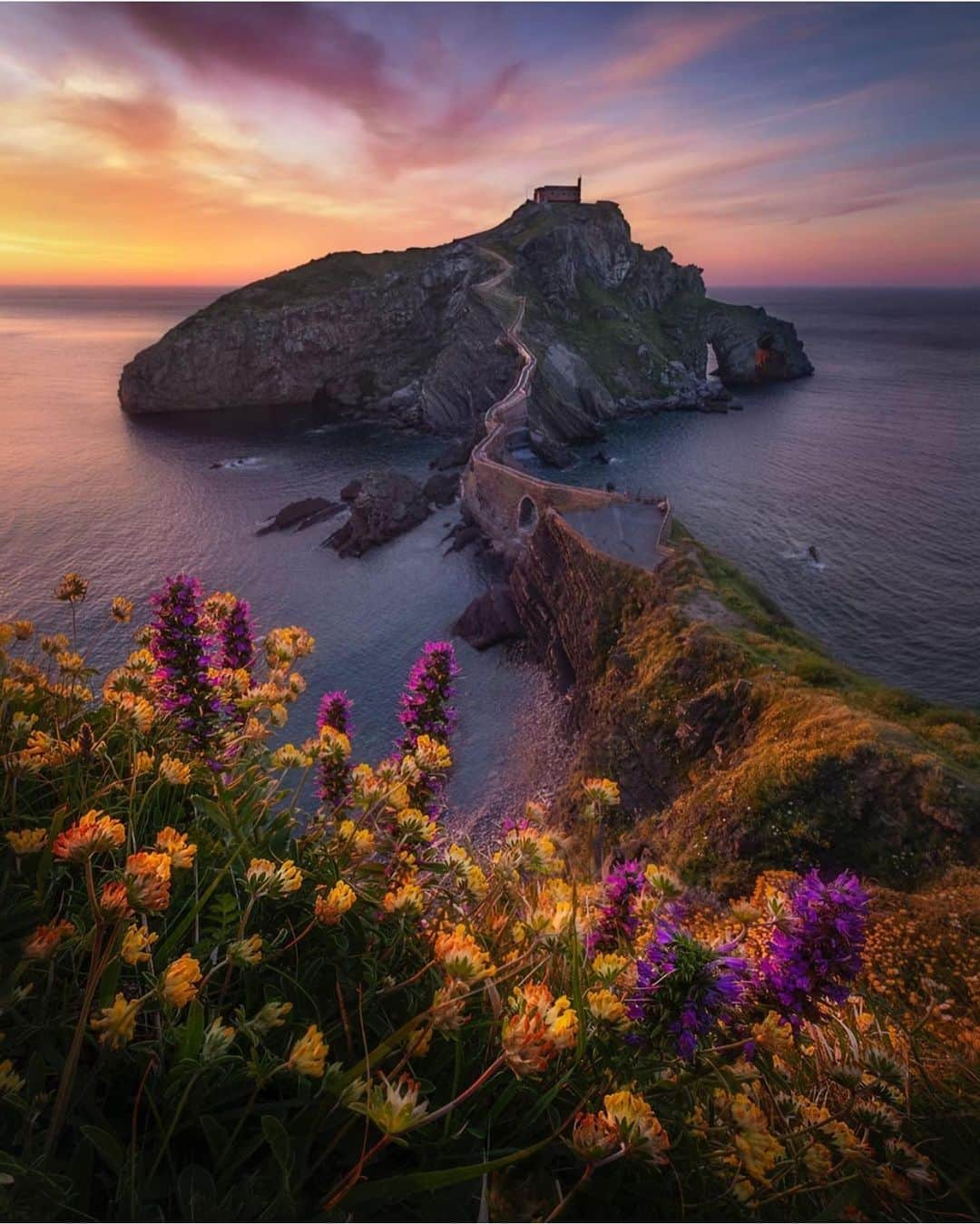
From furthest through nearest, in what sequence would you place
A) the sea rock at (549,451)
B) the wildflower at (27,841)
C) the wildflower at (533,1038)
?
the sea rock at (549,451)
the wildflower at (27,841)
the wildflower at (533,1038)

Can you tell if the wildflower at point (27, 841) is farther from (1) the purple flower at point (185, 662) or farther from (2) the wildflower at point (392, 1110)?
(1) the purple flower at point (185, 662)

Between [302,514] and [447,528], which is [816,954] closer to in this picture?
[447,528]

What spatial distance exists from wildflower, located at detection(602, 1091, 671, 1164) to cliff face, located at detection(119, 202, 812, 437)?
99.3 m

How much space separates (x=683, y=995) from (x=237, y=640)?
5557mm

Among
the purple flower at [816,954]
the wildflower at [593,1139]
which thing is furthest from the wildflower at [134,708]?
the purple flower at [816,954]

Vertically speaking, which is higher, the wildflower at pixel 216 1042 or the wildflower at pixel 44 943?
the wildflower at pixel 44 943

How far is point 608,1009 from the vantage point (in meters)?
2.53

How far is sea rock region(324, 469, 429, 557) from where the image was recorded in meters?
65.2

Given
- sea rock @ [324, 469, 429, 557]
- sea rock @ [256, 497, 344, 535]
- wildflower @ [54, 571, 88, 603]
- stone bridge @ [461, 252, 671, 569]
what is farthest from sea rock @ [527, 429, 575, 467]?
wildflower @ [54, 571, 88, 603]

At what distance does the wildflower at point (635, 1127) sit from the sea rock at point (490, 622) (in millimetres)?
48221

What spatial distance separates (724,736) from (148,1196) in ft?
90.0

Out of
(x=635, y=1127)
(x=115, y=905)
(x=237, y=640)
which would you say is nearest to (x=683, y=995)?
(x=635, y=1127)

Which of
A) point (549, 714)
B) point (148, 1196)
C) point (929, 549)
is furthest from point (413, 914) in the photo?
point (929, 549)

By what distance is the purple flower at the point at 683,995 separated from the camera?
253 centimetres
